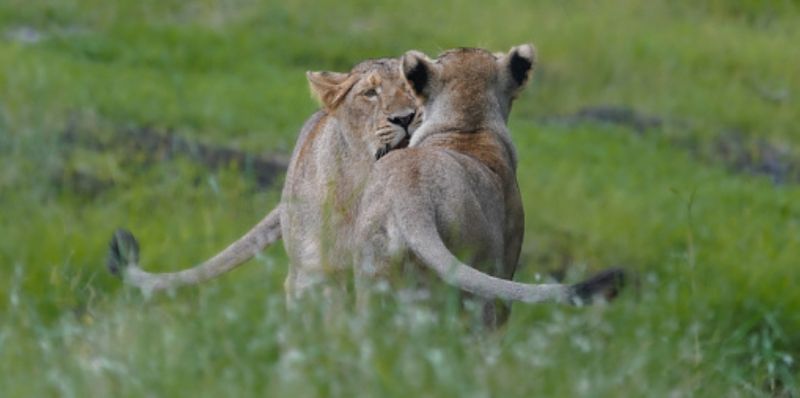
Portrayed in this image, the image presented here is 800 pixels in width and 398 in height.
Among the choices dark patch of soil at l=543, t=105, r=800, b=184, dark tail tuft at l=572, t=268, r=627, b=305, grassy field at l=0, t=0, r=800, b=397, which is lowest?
dark patch of soil at l=543, t=105, r=800, b=184

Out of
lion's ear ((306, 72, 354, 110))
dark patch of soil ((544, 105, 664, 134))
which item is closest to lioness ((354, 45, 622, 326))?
lion's ear ((306, 72, 354, 110))

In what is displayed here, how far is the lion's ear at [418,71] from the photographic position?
6.80 m

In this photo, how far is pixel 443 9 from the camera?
1655 centimetres

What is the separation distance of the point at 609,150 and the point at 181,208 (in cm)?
373

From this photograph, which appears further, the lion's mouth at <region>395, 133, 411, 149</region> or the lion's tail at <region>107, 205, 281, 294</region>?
the lion's mouth at <region>395, 133, 411, 149</region>

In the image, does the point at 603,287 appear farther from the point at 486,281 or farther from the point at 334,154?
the point at 334,154

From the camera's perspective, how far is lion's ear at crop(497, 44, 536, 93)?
718 centimetres

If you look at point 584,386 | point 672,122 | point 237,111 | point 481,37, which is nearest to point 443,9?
point 481,37

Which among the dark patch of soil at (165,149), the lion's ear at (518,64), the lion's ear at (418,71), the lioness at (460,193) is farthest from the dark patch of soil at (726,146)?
the lion's ear at (418,71)

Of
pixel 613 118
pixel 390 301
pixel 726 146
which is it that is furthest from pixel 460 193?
pixel 613 118

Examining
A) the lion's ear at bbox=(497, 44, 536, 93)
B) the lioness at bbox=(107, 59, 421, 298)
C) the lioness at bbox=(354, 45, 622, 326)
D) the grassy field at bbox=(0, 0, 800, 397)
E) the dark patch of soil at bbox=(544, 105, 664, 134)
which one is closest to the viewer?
the grassy field at bbox=(0, 0, 800, 397)

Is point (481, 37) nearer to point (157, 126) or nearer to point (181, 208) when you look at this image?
point (157, 126)

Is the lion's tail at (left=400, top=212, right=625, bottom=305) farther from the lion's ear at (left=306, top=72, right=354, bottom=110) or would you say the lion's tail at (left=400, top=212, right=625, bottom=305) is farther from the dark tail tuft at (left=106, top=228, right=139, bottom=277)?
the lion's ear at (left=306, top=72, right=354, bottom=110)

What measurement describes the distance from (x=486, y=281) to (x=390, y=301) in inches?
11.5
